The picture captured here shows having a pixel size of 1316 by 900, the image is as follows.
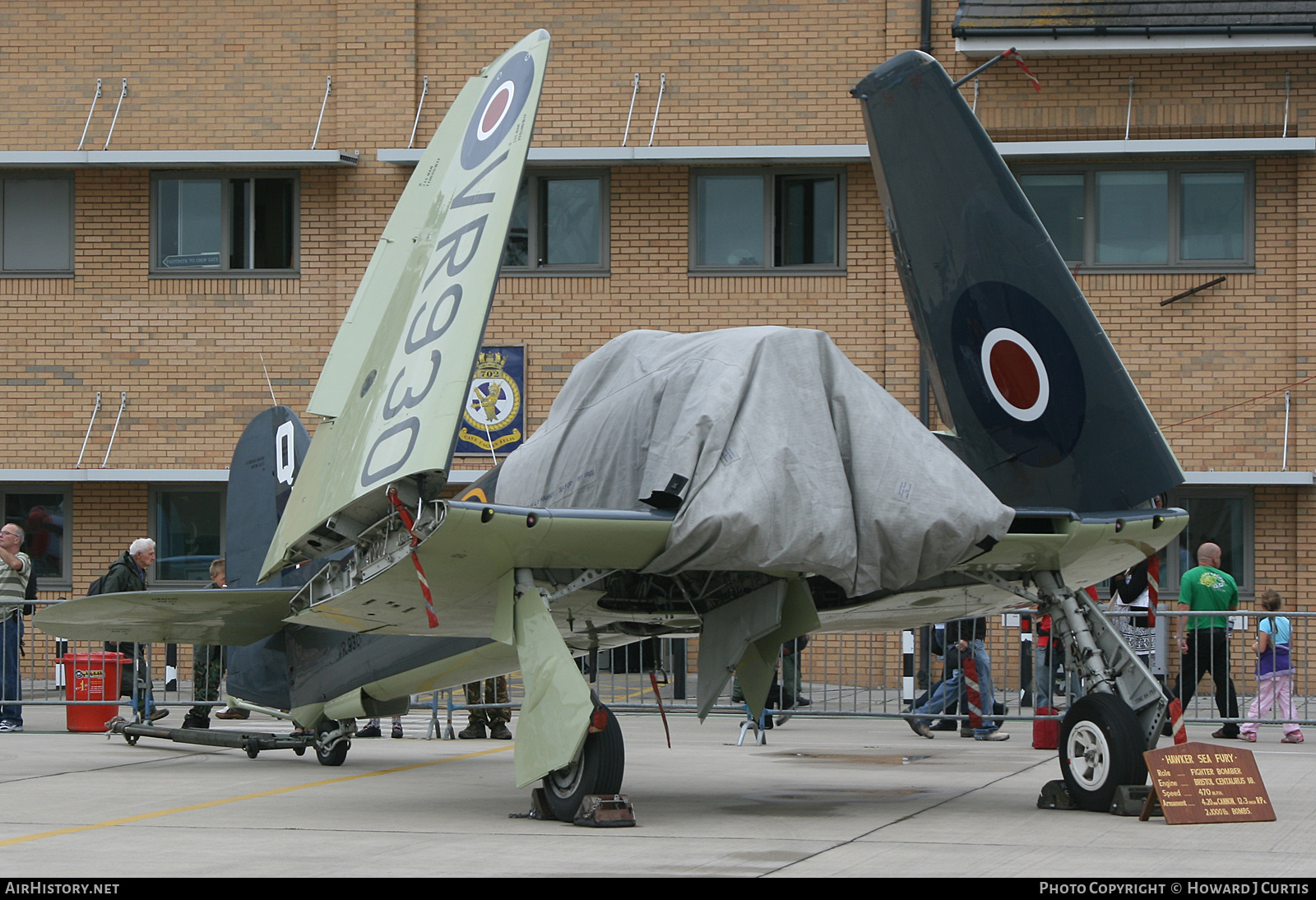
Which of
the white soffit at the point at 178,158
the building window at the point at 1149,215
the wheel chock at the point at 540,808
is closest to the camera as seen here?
the wheel chock at the point at 540,808

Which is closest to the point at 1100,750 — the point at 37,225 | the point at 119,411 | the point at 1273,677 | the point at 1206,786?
the point at 1206,786

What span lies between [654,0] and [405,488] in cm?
1518

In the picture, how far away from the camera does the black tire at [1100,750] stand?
7.62 m

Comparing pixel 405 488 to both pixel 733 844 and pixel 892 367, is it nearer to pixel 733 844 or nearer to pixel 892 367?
pixel 733 844

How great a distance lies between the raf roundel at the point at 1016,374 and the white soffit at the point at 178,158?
44.4 ft

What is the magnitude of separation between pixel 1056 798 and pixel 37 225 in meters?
17.9

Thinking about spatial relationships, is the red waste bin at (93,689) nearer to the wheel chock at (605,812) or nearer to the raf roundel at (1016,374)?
the wheel chock at (605,812)

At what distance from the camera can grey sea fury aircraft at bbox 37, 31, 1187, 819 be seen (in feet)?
23.2

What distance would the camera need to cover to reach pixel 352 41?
20.6m

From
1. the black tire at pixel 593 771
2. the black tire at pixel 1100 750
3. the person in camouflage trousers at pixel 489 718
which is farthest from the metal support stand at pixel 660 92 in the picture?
the black tire at pixel 593 771

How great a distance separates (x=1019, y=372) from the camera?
8648 millimetres

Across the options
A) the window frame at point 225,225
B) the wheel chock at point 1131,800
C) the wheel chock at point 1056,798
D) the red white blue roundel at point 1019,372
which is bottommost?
the wheel chock at point 1056,798

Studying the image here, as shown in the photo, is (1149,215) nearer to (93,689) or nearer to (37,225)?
(93,689)

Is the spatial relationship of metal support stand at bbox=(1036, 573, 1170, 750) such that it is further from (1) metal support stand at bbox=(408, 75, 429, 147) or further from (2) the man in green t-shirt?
(1) metal support stand at bbox=(408, 75, 429, 147)
